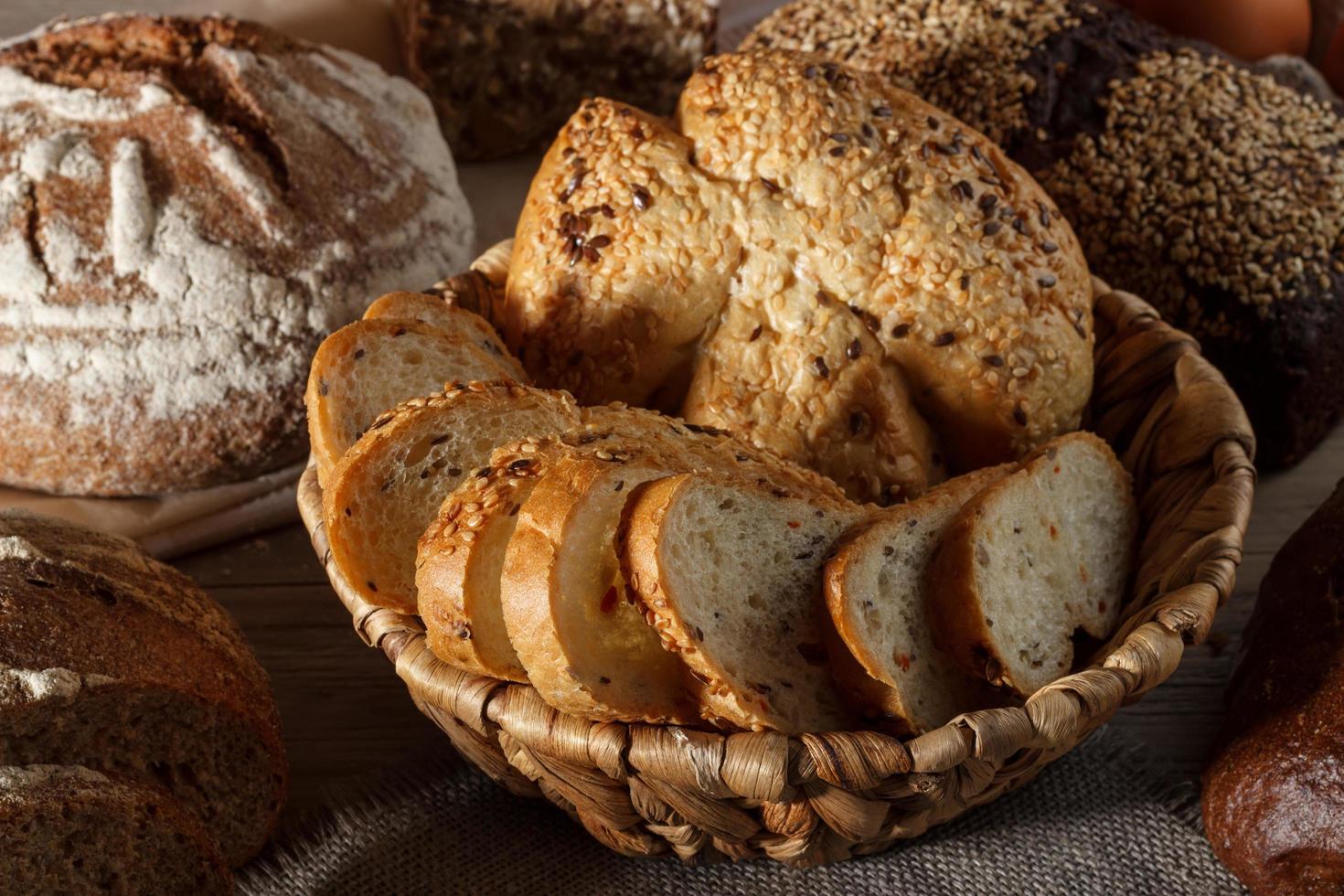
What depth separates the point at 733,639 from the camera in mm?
1443

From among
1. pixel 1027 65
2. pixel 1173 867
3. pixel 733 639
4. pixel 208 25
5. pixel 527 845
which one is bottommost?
pixel 527 845

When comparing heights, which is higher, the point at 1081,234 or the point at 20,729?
the point at 1081,234

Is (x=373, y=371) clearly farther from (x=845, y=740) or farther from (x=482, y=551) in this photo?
(x=845, y=740)

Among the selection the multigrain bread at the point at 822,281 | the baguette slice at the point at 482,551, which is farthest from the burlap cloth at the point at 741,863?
the multigrain bread at the point at 822,281

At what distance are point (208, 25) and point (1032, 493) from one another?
1898 millimetres

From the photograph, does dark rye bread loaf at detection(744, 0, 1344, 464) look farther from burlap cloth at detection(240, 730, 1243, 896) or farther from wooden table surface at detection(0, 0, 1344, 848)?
burlap cloth at detection(240, 730, 1243, 896)

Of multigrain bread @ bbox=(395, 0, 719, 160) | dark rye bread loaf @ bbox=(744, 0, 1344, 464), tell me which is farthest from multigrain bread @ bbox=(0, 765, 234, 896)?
multigrain bread @ bbox=(395, 0, 719, 160)

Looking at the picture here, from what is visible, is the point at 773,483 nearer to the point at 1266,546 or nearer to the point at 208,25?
the point at 1266,546

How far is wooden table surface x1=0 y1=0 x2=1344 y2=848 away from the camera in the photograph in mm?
1949

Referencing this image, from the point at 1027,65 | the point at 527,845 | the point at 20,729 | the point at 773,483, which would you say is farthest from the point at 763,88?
the point at 20,729

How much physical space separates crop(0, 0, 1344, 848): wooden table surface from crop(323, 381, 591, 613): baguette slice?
431mm

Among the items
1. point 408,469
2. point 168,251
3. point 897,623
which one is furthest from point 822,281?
point 168,251

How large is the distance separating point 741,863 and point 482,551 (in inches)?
24.6

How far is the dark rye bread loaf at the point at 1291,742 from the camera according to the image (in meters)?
1.59
